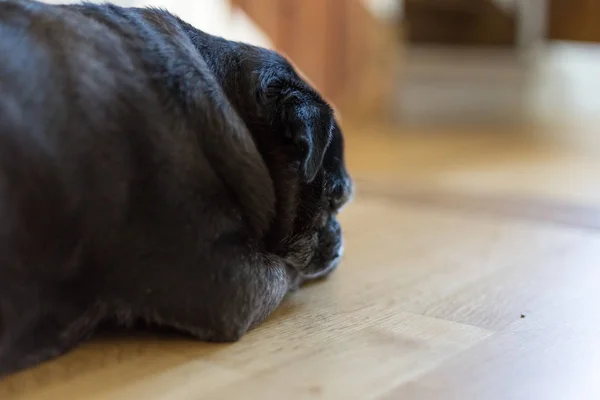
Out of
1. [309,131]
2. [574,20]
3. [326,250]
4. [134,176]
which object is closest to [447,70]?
[574,20]

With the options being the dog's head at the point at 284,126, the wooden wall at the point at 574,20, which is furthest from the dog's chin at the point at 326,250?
the wooden wall at the point at 574,20

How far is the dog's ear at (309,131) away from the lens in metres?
1.10

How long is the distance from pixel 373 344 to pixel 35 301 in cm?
45

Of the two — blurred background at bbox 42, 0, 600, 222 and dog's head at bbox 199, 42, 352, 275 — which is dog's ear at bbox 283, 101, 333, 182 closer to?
dog's head at bbox 199, 42, 352, 275

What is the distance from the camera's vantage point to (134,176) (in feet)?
3.23

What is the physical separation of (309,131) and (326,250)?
23 centimetres

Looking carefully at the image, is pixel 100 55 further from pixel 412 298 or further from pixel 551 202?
pixel 551 202

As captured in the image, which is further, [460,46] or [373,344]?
[460,46]

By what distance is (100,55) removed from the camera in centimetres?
100

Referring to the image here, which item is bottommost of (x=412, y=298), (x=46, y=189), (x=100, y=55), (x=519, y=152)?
(x=519, y=152)

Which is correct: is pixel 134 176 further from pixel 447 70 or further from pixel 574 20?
pixel 447 70

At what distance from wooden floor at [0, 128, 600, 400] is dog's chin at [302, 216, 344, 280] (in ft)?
0.17

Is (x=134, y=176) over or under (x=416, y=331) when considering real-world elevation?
over

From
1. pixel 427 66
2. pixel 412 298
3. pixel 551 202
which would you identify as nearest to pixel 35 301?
pixel 412 298
